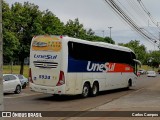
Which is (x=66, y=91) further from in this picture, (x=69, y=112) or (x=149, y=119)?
(x=149, y=119)

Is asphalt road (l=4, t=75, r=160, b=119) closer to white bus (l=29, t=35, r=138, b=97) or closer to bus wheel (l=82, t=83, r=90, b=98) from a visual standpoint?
bus wheel (l=82, t=83, r=90, b=98)

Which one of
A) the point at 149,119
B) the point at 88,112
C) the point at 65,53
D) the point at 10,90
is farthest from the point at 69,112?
the point at 10,90

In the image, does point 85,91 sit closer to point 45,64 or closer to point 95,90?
point 95,90

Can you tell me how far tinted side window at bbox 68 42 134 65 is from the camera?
20734mm

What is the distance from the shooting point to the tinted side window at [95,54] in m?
20.7

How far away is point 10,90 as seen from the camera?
81.7ft

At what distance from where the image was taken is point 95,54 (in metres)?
23.7

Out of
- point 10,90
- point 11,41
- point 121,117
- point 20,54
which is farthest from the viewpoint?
point 20,54

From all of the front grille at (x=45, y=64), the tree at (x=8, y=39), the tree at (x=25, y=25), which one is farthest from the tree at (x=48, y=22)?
the front grille at (x=45, y=64)

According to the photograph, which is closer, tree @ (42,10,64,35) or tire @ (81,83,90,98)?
tire @ (81,83,90,98)

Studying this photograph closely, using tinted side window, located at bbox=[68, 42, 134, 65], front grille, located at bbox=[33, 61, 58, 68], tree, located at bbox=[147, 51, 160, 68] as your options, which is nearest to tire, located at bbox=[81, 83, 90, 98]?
tinted side window, located at bbox=[68, 42, 134, 65]

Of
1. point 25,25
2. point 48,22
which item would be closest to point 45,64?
point 25,25

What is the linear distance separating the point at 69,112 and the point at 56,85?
476 cm

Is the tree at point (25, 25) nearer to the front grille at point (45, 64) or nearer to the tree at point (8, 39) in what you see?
the tree at point (8, 39)
